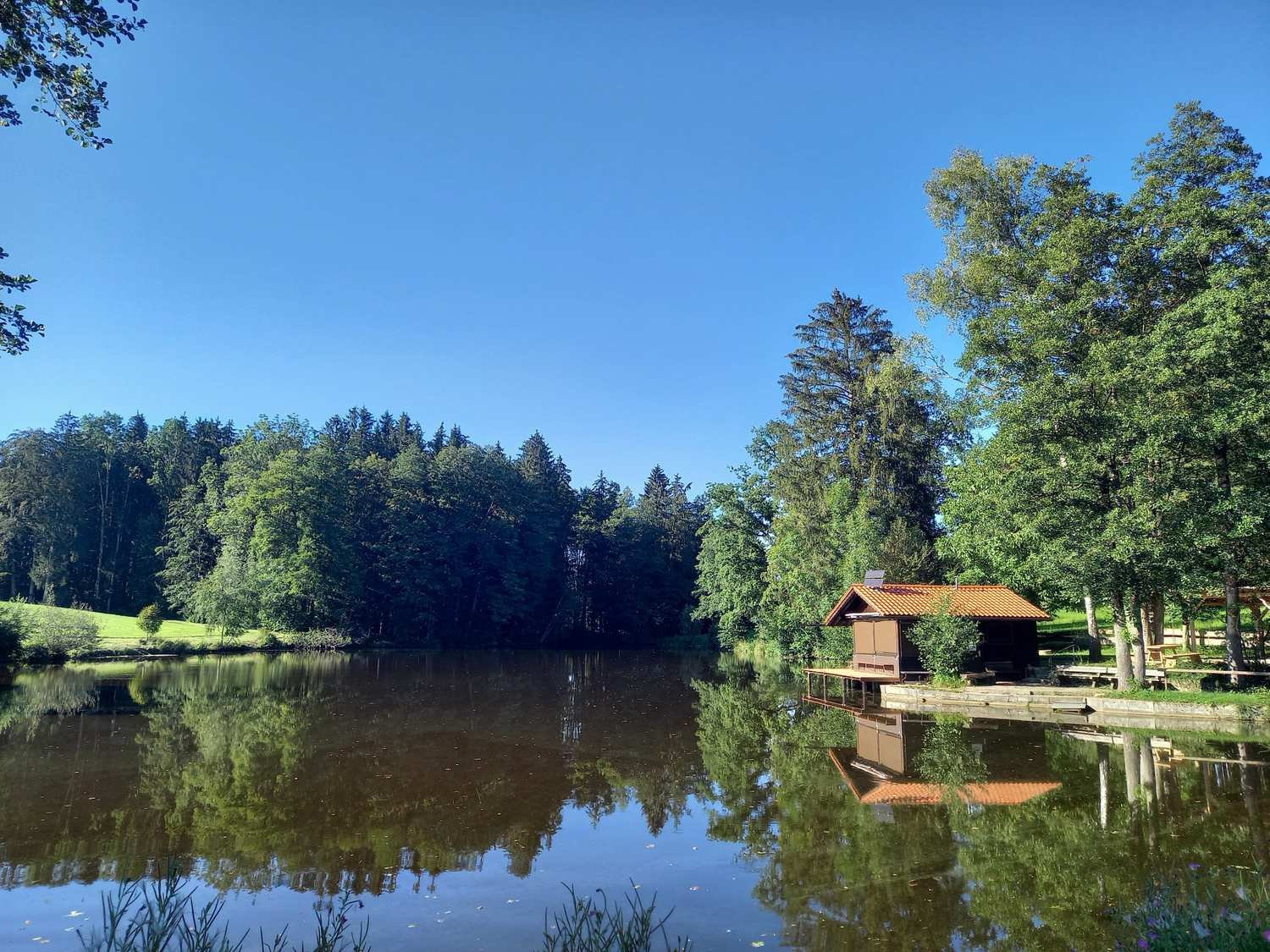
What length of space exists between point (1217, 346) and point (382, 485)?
208 ft

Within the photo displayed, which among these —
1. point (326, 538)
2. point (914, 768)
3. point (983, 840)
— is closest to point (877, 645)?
point (914, 768)

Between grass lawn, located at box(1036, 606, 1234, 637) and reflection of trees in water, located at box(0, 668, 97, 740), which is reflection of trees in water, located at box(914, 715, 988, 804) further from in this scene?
reflection of trees in water, located at box(0, 668, 97, 740)

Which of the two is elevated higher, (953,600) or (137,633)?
(953,600)

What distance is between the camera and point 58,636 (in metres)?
39.1

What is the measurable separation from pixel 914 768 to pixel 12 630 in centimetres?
3991

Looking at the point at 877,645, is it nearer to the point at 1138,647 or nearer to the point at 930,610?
the point at 930,610

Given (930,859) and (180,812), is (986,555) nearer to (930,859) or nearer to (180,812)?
(930,859)

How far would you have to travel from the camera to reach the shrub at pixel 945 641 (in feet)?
88.0

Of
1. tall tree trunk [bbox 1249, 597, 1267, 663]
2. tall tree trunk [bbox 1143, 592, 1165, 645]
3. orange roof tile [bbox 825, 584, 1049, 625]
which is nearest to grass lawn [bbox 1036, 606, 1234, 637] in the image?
tall tree trunk [bbox 1143, 592, 1165, 645]

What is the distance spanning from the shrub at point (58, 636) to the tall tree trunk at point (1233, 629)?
49.3 metres

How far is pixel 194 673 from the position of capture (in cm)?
3594

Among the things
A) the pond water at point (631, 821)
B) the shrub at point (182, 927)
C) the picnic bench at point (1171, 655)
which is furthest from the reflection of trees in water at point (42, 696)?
the picnic bench at point (1171, 655)

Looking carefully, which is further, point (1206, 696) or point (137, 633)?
point (137, 633)

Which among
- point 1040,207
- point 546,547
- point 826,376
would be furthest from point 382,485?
point 1040,207
